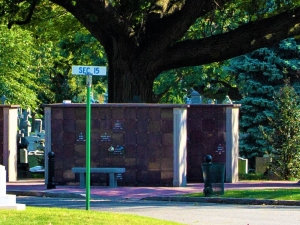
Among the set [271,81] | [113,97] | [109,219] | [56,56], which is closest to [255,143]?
[271,81]

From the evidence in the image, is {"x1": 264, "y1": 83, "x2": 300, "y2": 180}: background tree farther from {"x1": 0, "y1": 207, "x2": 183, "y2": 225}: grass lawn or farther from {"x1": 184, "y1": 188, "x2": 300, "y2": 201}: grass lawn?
{"x1": 0, "y1": 207, "x2": 183, "y2": 225}: grass lawn

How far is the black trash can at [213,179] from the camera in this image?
21.1m

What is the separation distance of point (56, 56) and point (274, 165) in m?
25.3

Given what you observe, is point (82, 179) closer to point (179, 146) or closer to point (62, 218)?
point (179, 146)

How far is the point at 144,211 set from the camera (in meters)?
17.3

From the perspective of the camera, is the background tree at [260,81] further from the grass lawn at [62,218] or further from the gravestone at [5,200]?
the grass lawn at [62,218]

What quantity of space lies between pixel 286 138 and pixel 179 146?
5315mm

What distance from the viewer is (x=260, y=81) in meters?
37.8

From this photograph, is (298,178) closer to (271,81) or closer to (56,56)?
(271,81)

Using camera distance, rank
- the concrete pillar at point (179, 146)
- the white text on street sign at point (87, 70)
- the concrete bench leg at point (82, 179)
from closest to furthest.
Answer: the white text on street sign at point (87, 70), the concrete bench leg at point (82, 179), the concrete pillar at point (179, 146)

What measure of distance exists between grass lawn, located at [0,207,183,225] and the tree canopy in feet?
42.4

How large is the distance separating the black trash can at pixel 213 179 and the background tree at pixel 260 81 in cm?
1561

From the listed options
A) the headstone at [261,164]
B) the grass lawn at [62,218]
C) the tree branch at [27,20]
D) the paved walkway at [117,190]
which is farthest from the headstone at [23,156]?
the grass lawn at [62,218]

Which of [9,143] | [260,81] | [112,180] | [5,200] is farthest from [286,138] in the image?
[5,200]
